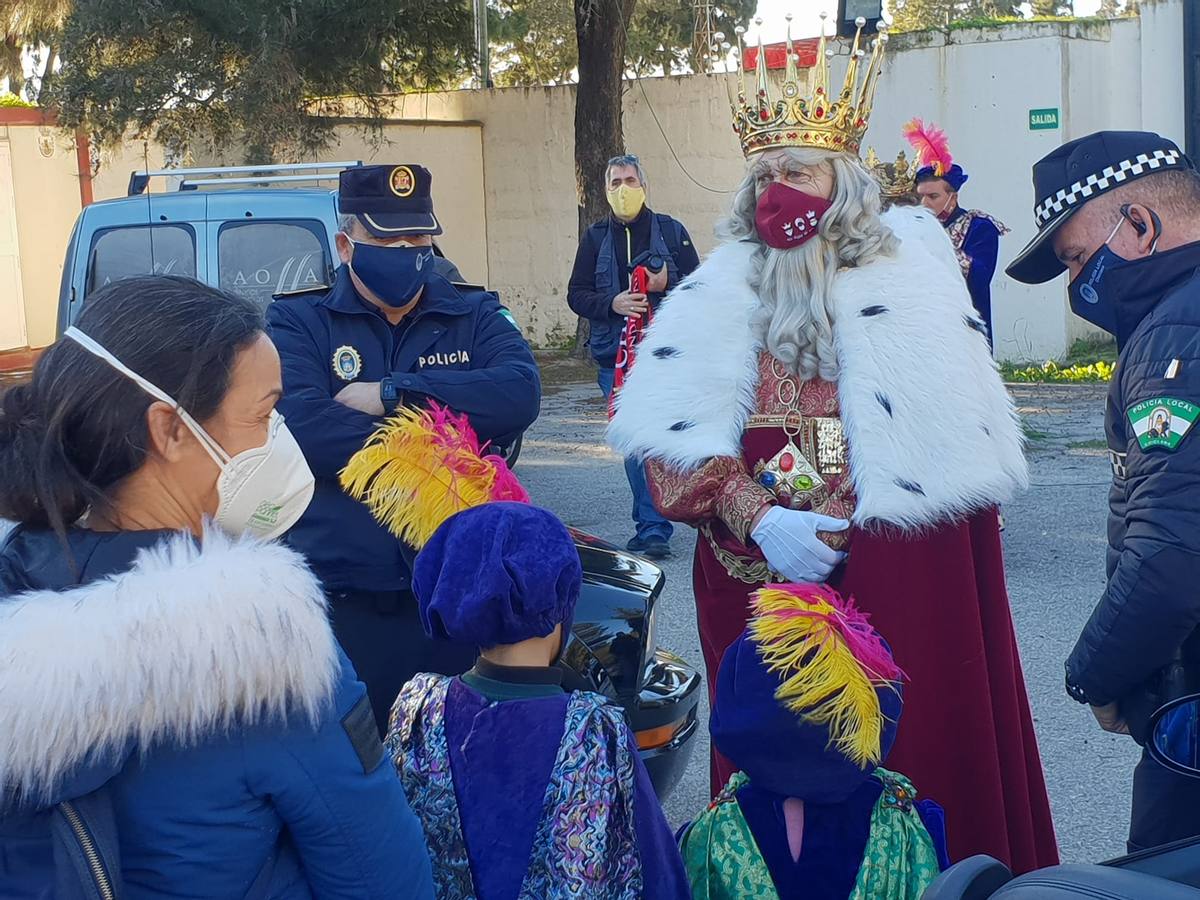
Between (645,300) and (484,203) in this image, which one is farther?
(484,203)

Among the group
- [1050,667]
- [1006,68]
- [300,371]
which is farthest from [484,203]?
[300,371]

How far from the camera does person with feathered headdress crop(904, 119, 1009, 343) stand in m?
7.10

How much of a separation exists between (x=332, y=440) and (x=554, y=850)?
139 cm

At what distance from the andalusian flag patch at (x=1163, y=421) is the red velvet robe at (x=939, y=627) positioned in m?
0.66

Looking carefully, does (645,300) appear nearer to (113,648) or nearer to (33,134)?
(113,648)

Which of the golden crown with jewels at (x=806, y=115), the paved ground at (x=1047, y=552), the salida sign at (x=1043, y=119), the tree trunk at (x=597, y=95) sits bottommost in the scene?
the paved ground at (x=1047, y=552)

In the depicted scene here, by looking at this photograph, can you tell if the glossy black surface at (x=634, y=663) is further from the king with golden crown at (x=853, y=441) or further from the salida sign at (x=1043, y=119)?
the salida sign at (x=1043, y=119)

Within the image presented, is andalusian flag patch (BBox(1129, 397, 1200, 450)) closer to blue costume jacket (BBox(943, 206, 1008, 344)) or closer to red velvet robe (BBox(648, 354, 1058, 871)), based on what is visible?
red velvet robe (BBox(648, 354, 1058, 871))

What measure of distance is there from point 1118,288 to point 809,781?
1.19m

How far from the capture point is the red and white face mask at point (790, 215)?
3199 mm

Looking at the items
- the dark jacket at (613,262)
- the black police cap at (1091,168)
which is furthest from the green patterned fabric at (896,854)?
the dark jacket at (613,262)

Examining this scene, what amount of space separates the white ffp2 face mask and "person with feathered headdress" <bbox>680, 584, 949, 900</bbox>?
2.87 ft

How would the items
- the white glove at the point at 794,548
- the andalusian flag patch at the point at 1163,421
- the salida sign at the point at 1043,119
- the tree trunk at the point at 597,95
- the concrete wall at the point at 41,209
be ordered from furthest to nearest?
the concrete wall at the point at 41,209
the tree trunk at the point at 597,95
the salida sign at the point at 1043,119
the white glove at the point at 794,548
the andalusian flag patch at the point at 1163,421

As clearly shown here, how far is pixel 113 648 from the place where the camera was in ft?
5.01
